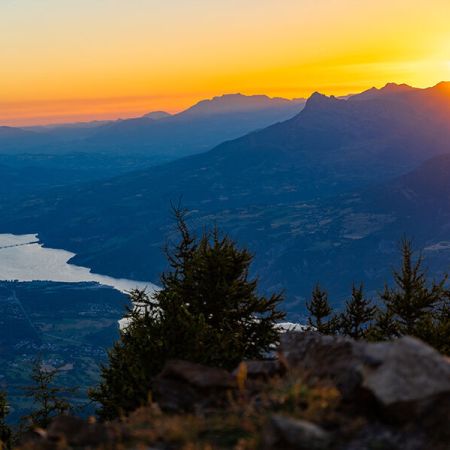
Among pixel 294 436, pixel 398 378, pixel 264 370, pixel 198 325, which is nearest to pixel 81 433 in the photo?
pixel 294 436

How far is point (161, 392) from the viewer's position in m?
11.0

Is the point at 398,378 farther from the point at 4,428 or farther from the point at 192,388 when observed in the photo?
the point at 4,428

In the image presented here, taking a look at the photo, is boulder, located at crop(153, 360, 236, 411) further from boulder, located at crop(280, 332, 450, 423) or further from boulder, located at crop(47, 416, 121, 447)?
boulder, located at crop(280, 332, 450, 423)

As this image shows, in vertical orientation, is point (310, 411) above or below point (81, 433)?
above

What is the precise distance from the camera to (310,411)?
8852 millimetres

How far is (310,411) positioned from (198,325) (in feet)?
36.7

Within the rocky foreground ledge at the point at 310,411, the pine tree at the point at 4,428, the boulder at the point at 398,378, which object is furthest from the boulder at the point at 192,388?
the pine tree at the point at 4,428

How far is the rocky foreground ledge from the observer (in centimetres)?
818

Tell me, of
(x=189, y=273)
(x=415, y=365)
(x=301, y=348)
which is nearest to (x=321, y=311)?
(x=189, y=273)

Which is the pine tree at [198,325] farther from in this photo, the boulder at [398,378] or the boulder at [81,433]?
the boulder at [398,378]

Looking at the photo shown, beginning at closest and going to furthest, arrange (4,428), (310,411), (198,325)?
(310,411) < (198,325) < (4,428)

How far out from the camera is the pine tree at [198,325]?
1917 centimetres

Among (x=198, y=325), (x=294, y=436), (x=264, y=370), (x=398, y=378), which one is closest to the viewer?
(x=294, y=436)

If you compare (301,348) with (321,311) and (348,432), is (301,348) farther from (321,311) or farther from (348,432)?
(321,311)
